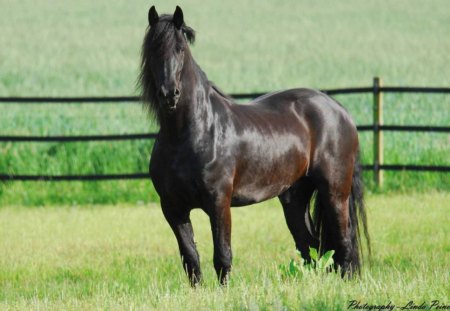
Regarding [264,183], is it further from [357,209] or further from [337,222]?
[357,209]

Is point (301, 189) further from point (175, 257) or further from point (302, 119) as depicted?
point (175, 257)

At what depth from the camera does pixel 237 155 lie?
270 inches

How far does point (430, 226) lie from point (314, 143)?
3329mm

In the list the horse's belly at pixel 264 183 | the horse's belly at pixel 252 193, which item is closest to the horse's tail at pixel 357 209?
the horse's belly at pixel 264 183

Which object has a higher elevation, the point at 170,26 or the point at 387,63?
the point at 170,26

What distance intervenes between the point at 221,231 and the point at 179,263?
2.49 metres

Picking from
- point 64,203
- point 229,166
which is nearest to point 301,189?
point 229,166

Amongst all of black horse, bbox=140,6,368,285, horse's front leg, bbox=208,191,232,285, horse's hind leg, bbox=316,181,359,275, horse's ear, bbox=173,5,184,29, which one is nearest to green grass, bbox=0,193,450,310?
horse's front leg, bbox=208,191,232,285

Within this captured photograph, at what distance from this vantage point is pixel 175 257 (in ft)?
31.2

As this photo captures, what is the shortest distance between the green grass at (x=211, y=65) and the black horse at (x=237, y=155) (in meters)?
0.43

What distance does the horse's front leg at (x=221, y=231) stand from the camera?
659cm

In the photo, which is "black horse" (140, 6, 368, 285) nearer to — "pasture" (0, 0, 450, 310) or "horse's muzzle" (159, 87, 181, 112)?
"horse's muzzle" (159, 87, 181, 112)

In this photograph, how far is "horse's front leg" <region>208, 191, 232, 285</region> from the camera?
659cm

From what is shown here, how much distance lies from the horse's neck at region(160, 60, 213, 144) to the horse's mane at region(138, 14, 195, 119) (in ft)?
0.41
